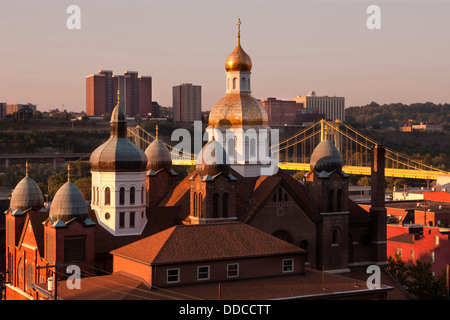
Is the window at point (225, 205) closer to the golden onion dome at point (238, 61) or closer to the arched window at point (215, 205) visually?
the arched window at point (215, 205)

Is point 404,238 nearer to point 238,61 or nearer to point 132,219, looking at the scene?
point 238,61

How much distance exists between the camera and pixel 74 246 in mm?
49875

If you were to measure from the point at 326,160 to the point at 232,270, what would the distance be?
13.2 m

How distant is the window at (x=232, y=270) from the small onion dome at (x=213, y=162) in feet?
26.6

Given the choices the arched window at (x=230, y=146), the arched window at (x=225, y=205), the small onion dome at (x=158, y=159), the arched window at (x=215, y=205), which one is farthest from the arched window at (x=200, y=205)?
the small onion dome at (x=158, y=159)

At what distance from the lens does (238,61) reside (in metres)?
60.4

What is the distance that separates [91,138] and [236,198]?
487 feet

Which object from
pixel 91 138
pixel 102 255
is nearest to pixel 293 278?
pixel 102 255

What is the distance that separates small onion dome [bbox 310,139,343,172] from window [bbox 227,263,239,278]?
1263 cm

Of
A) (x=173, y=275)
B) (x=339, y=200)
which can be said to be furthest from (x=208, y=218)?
(x=339, y=200)

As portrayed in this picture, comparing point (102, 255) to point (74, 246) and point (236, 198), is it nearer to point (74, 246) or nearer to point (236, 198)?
point (74, 246)

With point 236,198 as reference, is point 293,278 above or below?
below

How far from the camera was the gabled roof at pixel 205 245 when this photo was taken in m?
45.4

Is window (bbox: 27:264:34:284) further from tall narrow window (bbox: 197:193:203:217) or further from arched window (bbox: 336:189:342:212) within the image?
arched window (bbox: 336:189:342:212)
